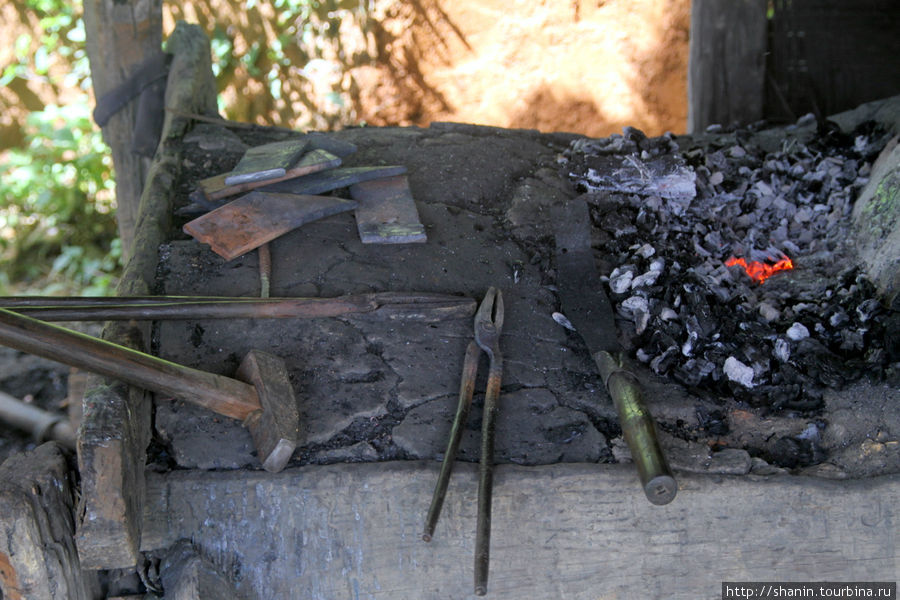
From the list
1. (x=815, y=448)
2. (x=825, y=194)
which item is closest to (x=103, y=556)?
(x=815, y=448)

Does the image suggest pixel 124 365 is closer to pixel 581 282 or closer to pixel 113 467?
pixel 113 467

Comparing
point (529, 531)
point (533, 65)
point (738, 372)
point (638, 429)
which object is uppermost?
point (533, 65)

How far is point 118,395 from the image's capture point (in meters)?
1.89

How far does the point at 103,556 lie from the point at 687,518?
134 centimetres

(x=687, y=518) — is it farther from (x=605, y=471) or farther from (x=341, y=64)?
(x=341, y=64)

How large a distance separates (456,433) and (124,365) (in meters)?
0.79

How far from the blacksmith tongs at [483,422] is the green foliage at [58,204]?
4362 mm

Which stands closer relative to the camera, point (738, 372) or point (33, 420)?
point (738, 372)

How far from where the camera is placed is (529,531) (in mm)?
1971

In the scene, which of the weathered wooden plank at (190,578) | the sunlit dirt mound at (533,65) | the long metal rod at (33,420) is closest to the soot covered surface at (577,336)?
the weathered wooden plank at (190,578)

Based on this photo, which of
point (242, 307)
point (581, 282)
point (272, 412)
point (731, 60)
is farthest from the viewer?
point (731, 60)

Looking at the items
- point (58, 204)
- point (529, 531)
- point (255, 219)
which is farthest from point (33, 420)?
point (58, 204)

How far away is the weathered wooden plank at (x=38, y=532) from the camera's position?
1728 mm

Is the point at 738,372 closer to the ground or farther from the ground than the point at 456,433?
farther from the ground
